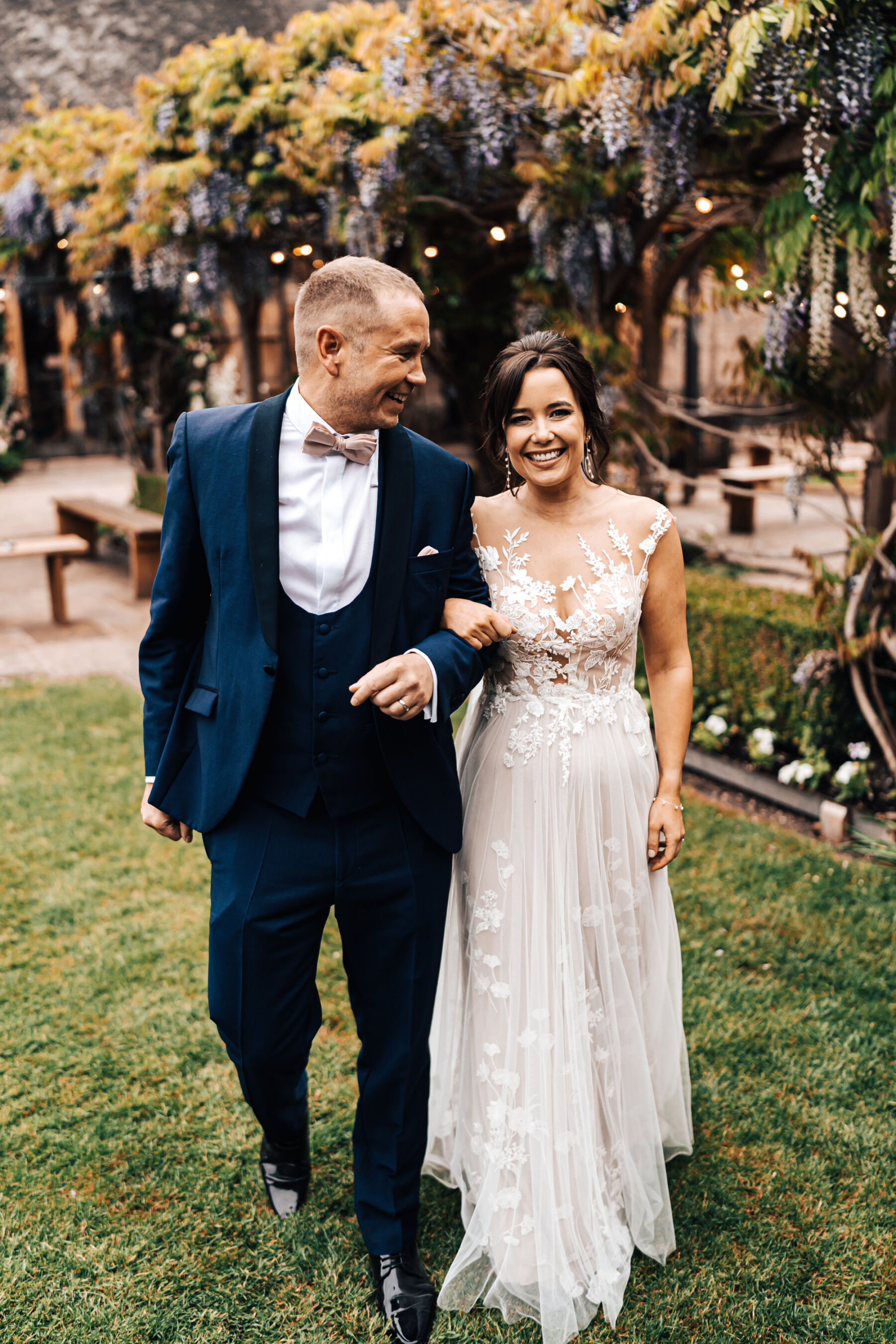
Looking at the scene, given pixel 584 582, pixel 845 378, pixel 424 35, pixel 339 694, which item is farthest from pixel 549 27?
pixel 339 694

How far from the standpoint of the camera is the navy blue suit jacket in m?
1.94

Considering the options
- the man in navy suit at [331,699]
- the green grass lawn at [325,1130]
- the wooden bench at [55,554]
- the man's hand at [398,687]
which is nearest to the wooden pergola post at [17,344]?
the wooden bench at [55,554]

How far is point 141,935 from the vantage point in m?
3.79

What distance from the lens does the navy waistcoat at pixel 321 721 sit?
6.39ft

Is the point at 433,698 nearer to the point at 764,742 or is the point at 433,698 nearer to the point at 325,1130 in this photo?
the point at 325,1130

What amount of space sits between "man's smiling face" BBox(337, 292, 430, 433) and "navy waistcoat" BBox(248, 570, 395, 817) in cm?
30

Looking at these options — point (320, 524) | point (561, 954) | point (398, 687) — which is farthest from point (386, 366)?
point (561, 954)

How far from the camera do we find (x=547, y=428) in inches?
84.7

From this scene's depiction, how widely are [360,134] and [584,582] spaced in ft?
16.3

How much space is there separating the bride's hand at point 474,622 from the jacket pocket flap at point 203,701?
18.6 inches

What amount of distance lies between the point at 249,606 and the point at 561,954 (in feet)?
3.26

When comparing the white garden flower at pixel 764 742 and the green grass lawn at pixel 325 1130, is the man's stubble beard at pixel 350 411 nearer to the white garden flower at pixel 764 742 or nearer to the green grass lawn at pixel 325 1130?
the green grass lawn at pixel 325 1130

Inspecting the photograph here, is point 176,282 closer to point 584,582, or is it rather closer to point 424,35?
point 424,35

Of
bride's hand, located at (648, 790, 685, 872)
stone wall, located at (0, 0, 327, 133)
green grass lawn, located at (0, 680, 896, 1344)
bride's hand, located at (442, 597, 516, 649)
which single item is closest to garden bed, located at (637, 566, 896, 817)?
green grass lawn, located at (0, 680, 896, 1344)
